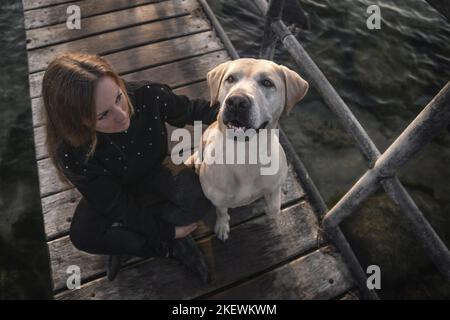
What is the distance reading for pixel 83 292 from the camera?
280 centimetres

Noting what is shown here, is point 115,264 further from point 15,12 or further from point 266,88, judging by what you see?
point 15,12

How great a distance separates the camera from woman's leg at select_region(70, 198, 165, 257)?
2.63 meters

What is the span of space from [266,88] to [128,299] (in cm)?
201

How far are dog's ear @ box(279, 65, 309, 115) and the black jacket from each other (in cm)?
99

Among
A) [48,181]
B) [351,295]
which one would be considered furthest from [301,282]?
[48,181]

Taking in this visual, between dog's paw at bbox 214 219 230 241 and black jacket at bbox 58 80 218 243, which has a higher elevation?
black jacket at bbox 58 80 218 243

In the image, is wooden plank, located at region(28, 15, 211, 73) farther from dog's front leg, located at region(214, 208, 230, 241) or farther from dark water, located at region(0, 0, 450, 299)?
dog's front leg, located at region(214, 208, 230, 241)

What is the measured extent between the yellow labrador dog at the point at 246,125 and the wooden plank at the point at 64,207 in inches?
21.8

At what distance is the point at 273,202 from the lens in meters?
3.09

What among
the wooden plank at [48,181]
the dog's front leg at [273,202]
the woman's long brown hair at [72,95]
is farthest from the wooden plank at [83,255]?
the woman's long brown hair at [72,95]

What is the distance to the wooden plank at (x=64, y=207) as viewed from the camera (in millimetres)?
3082

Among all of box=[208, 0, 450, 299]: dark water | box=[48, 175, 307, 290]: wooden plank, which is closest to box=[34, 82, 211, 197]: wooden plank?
box=[48, 175, 307, 290]: wooden plank

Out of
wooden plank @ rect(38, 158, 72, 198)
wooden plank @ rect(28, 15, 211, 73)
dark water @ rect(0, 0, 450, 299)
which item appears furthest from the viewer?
wooden plank @ rect(28, 15, 211, 73)

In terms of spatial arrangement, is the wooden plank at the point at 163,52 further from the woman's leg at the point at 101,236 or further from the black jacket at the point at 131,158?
the woman's leg at the point at 101,236
